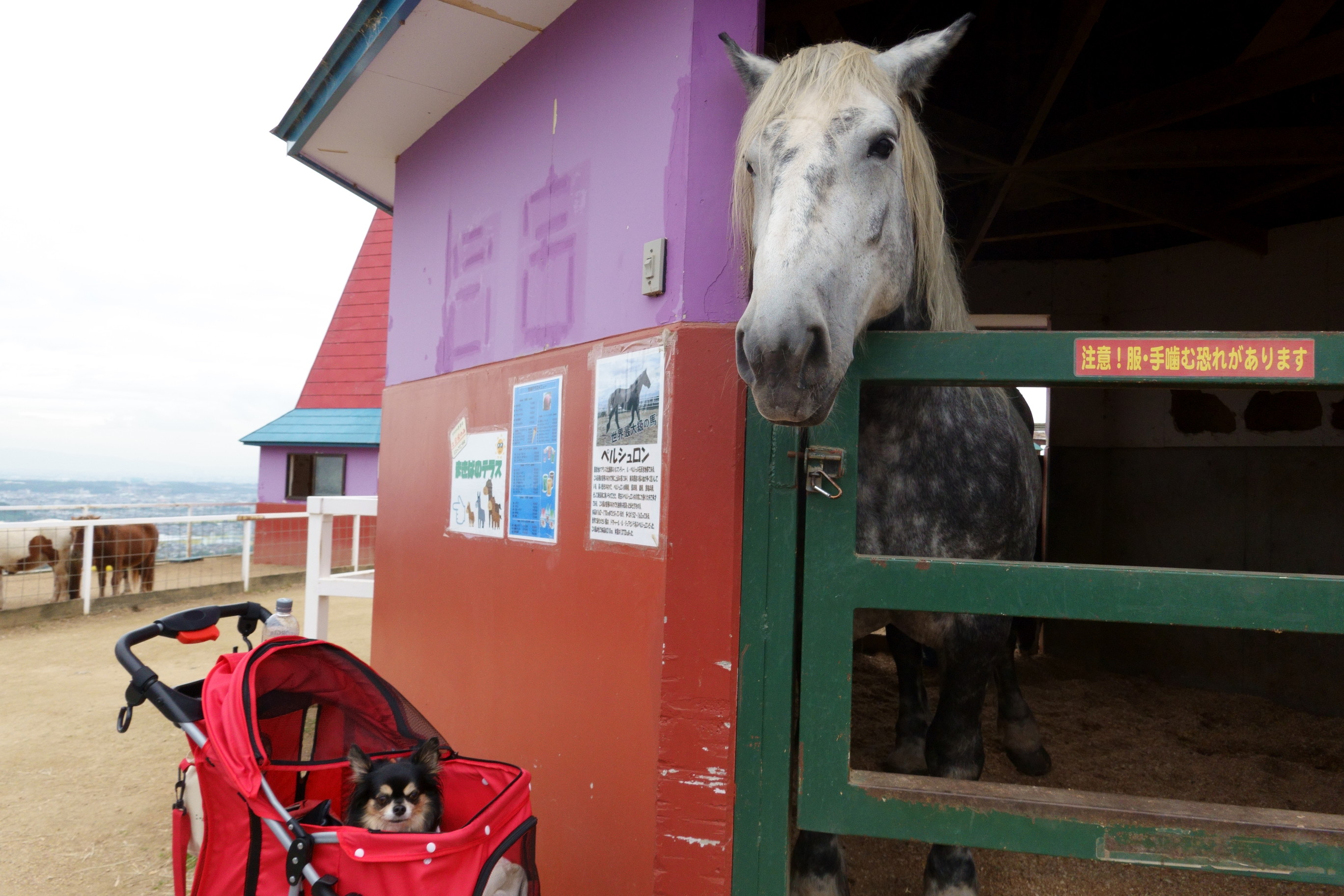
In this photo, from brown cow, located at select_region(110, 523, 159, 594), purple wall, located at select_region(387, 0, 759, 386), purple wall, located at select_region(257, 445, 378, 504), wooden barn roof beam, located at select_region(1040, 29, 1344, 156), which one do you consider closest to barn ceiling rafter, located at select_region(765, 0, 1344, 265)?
wooden barn roof beam, located at select_region(1040, 29, 1344, 156)

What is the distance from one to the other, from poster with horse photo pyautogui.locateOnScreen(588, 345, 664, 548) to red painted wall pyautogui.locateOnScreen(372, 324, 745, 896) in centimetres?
5

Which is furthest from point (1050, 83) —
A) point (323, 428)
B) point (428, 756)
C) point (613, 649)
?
point (323, 428)

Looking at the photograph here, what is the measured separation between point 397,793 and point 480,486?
1.49 meters

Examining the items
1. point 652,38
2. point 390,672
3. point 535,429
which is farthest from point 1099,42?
point 390,672

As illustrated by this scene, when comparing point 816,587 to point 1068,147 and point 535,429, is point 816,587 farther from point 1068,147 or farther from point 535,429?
point 1068,147

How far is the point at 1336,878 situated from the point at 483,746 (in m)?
2.63

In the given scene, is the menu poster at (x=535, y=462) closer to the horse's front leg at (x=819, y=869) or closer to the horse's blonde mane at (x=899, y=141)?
the horse's blonde mane at (x=899, y=141)

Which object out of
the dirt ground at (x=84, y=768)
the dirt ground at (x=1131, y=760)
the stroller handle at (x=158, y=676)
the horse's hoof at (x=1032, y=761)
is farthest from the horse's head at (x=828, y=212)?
the dirt ground at (x=84, y=768)

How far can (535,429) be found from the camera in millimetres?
2877

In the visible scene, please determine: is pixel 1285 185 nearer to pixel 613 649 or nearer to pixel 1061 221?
pixel 1061 221

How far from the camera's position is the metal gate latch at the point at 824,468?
6.09 ft

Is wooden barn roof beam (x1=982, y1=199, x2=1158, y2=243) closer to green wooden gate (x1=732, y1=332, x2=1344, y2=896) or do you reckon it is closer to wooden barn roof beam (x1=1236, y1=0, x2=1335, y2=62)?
wooden barn roof beam (x1=1236, y1=0, x2=1335, y2=62)

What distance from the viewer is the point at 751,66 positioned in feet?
6.61

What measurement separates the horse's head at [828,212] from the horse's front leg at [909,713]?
70.4 inches
